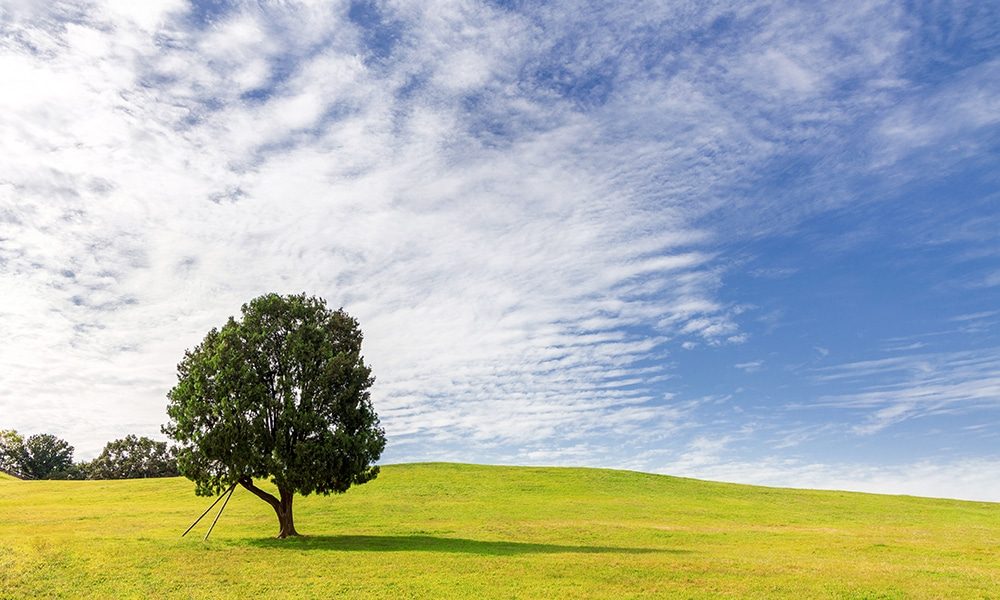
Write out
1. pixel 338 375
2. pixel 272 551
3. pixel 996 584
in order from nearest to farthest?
1. pixel 996 584
2. pixel 272 551
3. pixel 338 375

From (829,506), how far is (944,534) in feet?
64.4

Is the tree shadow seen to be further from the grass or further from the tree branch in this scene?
the tree branch

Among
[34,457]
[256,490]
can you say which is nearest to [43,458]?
[34,457]

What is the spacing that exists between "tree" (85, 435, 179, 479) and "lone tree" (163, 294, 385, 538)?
106974 millimetres

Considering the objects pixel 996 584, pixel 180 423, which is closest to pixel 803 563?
pixel 996 584

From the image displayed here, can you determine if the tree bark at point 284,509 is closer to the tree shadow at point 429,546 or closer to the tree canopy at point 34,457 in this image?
the tree shadow at point 429,546

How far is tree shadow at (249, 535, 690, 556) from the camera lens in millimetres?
→ 39228

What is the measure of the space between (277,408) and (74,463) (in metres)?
157

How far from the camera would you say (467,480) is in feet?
266

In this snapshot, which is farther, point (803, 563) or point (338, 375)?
point (338, 375)

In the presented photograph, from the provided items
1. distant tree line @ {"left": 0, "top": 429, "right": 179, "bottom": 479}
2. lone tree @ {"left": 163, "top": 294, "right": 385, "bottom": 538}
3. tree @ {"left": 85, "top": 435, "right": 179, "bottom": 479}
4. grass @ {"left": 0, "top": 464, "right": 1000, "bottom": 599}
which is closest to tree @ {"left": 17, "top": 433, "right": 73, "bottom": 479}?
distant tree line @ {"left": 0, "top": 429, "right": 179, "bottom": 479}

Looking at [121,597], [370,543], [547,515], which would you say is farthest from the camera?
[547,515]

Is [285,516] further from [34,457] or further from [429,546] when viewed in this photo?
[34,457]

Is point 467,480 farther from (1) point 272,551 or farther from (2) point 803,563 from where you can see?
(2) point 803,563
